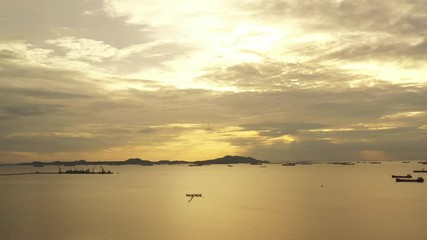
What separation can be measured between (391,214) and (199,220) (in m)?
44.7

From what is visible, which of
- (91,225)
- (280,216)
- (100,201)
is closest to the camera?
(91,225)

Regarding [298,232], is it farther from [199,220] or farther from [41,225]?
[41,225]

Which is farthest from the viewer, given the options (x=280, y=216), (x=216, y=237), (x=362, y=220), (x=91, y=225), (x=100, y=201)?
(x=100, y=201)

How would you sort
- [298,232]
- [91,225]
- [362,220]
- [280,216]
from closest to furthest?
[298,232] < [91,225] < [362,220] < [280,216]

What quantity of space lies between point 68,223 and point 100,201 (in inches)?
1570

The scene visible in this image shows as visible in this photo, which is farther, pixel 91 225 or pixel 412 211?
pixel 412 211

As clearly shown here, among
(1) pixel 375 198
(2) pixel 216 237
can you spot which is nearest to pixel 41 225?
(2) pixel 216 237

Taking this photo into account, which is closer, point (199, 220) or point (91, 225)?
point (91, 225)

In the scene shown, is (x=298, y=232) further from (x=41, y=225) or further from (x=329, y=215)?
(x=41, y=225)

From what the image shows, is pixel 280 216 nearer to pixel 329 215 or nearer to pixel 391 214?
pixel 329 215

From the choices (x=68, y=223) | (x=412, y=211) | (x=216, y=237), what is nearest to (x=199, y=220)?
(x=216, y=237)

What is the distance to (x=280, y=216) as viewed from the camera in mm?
92500

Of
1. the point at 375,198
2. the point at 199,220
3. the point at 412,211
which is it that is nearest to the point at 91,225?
the point at 199,220

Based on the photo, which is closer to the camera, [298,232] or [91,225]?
[298,232]
